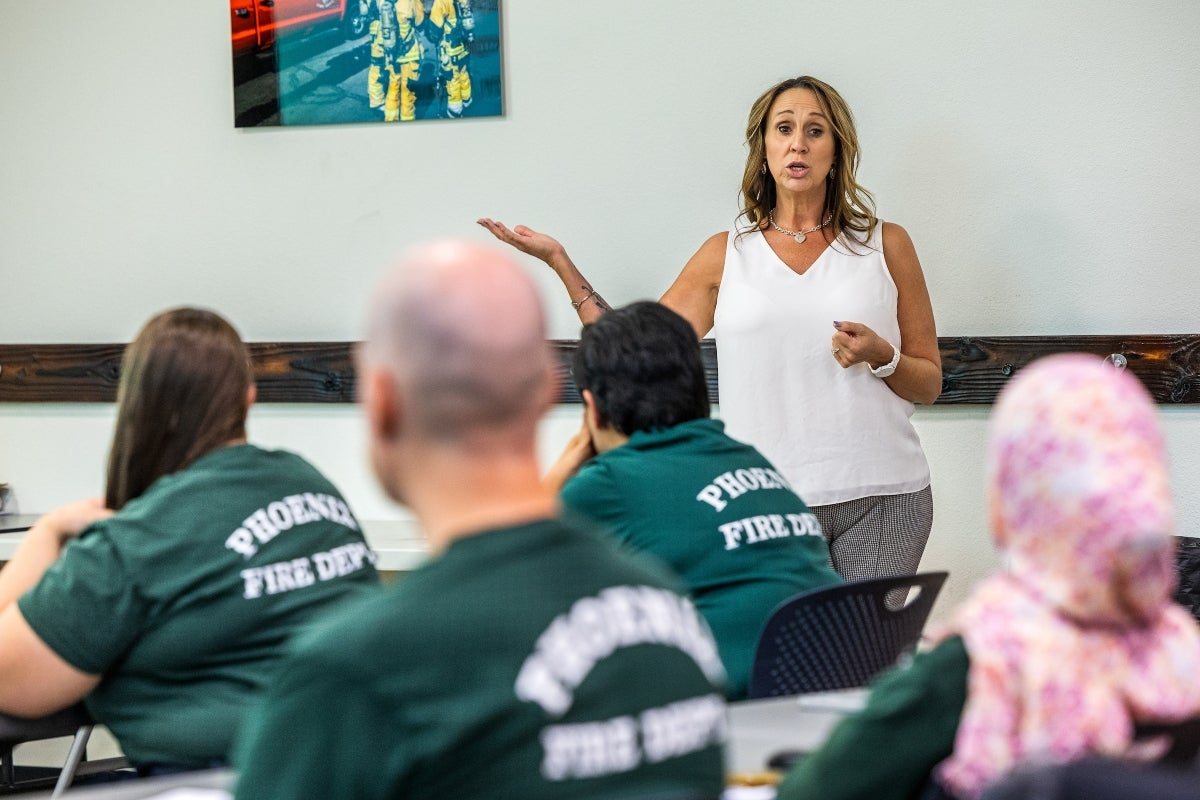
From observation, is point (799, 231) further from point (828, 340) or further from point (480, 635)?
point (480, 635)

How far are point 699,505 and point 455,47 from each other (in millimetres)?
2172

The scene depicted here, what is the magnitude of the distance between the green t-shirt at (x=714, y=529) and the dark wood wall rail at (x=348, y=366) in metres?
1.52

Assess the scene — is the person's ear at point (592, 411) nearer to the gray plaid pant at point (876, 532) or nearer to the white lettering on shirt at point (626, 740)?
the gray plaid pant at point (876, 532)

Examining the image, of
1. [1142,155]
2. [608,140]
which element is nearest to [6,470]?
[608,140]

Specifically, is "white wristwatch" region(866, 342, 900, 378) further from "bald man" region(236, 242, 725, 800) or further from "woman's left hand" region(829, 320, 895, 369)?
"bald man" region(236, 242, 725, 800)

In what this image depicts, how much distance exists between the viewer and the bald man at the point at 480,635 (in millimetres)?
942

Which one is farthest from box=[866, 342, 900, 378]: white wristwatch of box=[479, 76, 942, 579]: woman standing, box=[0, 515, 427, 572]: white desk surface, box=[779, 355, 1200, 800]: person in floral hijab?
box=[779, 355, 1200, 800]: person in floral hijab

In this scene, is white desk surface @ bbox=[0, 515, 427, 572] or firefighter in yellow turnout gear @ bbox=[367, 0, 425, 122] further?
firefighter in yellow turnout gear @ bbox=[367, 0, 425, 122]

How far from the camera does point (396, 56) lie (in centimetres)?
388

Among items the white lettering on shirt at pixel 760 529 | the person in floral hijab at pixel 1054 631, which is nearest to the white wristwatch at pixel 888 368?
the white lettering on shirt at pixel 760 529

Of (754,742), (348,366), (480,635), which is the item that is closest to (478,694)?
(480,635)

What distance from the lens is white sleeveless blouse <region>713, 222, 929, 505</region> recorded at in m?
3.02

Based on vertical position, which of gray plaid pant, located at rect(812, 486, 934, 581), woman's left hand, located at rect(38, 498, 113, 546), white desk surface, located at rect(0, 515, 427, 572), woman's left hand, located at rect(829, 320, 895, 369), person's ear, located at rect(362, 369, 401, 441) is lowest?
white desk surface, located at rect(0, 515, 427, 572)

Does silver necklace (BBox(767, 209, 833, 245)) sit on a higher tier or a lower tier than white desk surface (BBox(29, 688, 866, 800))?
higher
